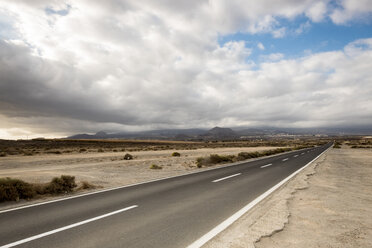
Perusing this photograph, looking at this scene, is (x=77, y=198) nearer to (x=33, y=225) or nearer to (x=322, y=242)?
(x=33, y=225)

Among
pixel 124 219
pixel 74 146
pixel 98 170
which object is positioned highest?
pixel 124 219

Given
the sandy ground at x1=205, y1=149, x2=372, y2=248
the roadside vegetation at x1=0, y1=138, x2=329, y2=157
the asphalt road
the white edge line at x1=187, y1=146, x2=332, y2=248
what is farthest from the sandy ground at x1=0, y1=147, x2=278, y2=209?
the roadside vegetation at x1=0, y1=138, x2=329, y2=157

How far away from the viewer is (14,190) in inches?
340

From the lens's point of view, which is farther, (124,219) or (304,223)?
(124,219)

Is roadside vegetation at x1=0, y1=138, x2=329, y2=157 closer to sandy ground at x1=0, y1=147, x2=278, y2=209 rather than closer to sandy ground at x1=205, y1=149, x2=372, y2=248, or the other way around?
sandy ground at x1=0, y1=147, x2=278, y2=209

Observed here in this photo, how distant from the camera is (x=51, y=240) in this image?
15.2 ft

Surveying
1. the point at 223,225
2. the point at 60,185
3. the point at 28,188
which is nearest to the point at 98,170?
the point at 60,185

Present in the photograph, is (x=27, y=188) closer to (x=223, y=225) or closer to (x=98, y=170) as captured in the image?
(x=223, y=225)

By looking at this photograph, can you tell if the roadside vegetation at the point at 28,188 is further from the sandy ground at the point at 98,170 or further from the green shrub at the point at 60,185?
the sandy ground at the point at 98,170

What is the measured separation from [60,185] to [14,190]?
1682 millimetres

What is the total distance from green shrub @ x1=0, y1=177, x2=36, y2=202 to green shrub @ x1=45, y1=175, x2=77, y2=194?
0.64 m

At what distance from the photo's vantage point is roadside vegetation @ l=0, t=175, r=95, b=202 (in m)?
8.50

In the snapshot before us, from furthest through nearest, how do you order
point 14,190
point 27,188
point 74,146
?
point 74,146
point 27,188
point 14,190

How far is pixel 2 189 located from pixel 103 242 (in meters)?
6.24
